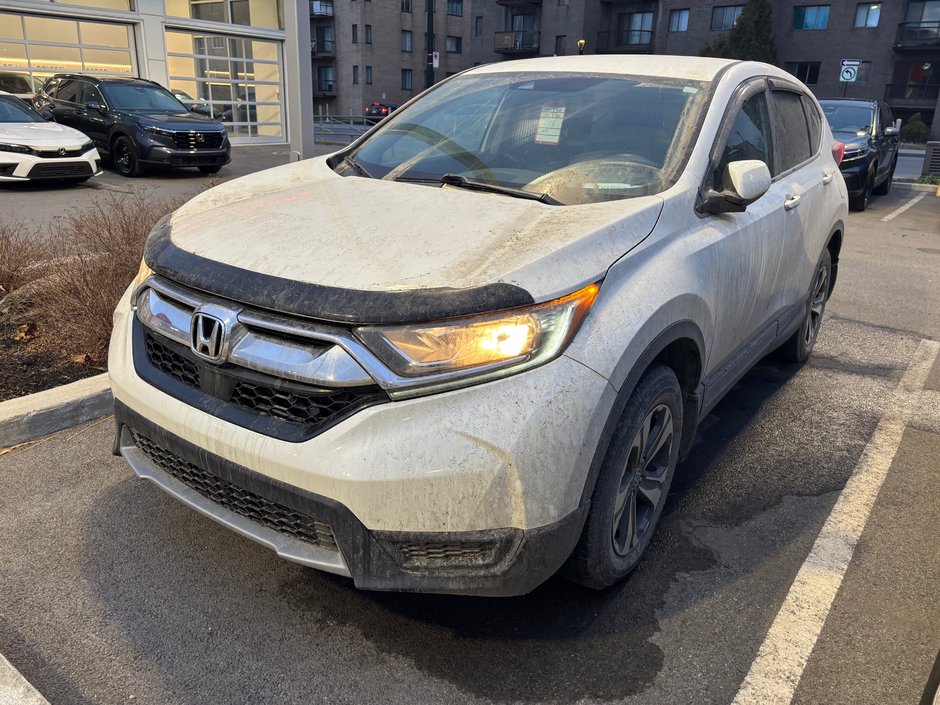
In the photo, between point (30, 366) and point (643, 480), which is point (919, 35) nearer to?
point (643, 480)

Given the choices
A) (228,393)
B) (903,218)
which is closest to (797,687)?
(228,393)

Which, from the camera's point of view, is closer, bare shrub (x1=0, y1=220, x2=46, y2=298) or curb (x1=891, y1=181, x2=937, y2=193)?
bare shrub (x1=0, y1=220, x2=46, y2=298)

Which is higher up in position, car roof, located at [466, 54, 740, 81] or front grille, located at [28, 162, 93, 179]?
car roof, located at [466, 54, 740, 81]

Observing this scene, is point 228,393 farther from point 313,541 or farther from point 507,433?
point 507,433

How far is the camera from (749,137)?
3611mm

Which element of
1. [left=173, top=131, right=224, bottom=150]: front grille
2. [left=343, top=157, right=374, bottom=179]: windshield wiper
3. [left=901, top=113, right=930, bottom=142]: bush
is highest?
[left=343, top=157, right=374, bottom=179]: windshield wiper

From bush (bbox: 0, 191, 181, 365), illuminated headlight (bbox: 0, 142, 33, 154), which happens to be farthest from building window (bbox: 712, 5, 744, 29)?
bush (bbox: 0, 191, 181, 365)

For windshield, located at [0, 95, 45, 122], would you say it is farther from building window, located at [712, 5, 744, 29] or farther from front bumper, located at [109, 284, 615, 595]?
building window, located at [712, 5, 744, 29]

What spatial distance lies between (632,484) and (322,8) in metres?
63.7

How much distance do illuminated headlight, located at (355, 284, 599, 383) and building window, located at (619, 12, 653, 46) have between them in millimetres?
52628

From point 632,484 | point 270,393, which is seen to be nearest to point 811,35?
point 632,484

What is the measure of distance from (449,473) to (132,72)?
23.2 meters

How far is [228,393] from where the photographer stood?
7.72 ft

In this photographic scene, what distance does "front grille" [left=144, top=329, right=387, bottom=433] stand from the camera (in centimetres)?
217
